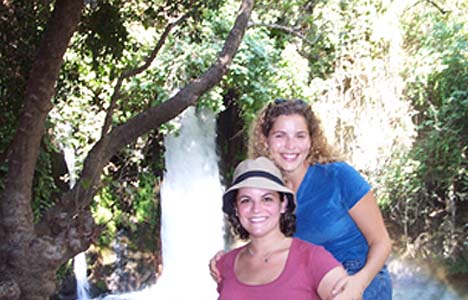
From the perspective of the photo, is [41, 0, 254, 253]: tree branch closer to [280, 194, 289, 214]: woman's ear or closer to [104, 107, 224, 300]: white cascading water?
[280, 194, 289, 214]: woman's ear

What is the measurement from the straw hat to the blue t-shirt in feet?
0.51

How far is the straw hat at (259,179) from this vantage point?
190 centimetres

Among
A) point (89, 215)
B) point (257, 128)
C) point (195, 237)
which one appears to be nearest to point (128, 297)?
point (195, 237)

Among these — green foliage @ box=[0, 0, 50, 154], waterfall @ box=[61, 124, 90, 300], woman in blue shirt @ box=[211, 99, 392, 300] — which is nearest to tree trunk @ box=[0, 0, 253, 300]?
green foliage @ box=[0, 0, 50, 154]

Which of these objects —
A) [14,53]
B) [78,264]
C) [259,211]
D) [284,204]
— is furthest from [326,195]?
[78,264]

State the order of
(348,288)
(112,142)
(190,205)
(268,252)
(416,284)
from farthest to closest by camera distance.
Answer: (190,205), (416,284), (112,142), (268,252), (348,288)

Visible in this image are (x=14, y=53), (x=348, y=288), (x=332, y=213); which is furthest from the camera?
(x=14, y=53)

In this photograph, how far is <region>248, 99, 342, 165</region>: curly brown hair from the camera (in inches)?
86.4

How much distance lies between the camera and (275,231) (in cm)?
194

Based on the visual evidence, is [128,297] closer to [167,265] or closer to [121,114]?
[167,265]

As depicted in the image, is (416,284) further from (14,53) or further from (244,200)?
(244,200)

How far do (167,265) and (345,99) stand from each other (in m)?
4.23

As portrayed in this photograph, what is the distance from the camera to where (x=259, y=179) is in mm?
1917

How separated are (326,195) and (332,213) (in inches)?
2.8
